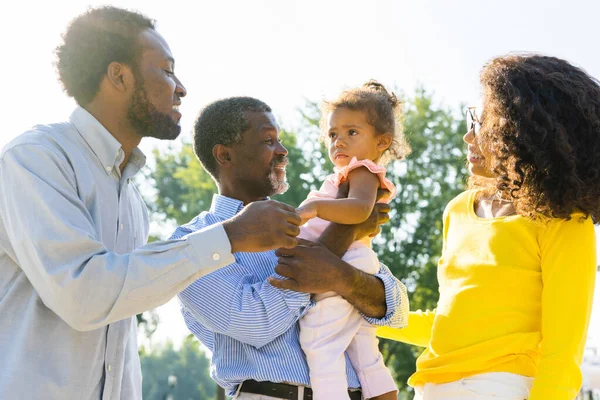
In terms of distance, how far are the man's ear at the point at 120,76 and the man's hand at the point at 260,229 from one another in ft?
3.83

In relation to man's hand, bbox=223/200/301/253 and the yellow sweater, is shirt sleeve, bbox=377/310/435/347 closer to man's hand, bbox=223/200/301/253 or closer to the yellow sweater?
the yellow sweater

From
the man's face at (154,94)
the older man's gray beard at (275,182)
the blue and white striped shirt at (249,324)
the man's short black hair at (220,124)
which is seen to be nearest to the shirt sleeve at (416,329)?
the blue and white striped shirt at (249,324)

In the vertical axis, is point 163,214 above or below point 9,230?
below

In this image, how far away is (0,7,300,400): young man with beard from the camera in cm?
319

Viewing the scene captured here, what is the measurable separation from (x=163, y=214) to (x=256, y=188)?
29989mm

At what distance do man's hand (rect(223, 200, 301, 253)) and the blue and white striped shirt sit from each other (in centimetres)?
50

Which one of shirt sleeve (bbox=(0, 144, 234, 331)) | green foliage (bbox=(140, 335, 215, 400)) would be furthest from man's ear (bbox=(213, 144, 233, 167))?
green foliage (bbox=(140, 335, 215, 400))

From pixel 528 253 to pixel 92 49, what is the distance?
98.6 inches

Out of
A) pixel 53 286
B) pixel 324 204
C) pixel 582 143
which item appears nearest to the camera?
pixel 53 286

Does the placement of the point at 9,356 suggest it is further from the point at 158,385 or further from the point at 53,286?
the point at 158,385

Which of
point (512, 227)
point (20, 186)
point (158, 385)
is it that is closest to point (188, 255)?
point (20, 186)

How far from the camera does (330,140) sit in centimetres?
490

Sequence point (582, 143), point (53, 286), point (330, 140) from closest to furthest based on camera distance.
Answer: point (53, 286), point (582, 143), point (330, 140)

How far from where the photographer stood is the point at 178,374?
75.4 metres
